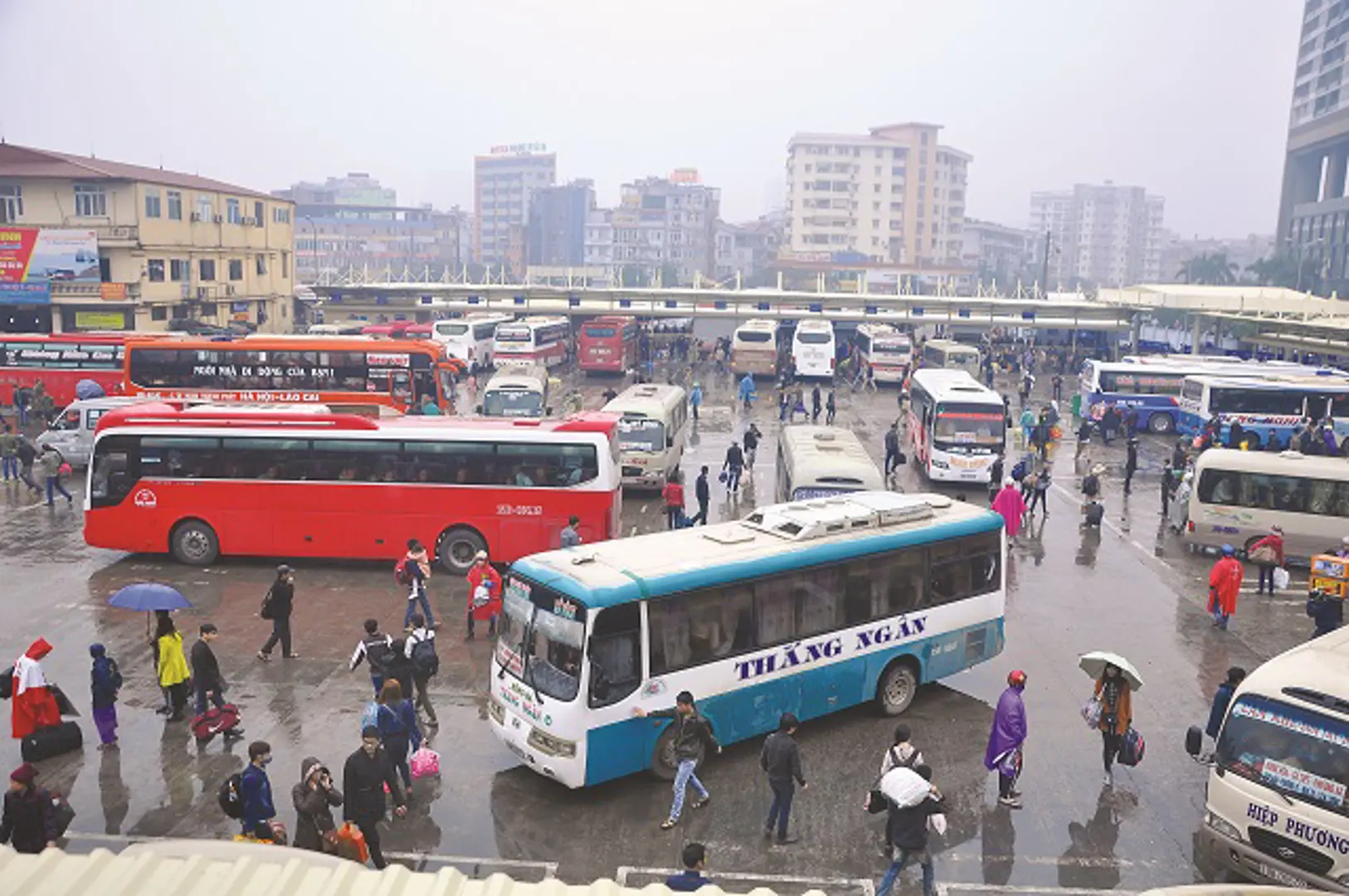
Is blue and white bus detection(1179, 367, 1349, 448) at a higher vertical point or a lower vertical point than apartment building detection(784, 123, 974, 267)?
lower

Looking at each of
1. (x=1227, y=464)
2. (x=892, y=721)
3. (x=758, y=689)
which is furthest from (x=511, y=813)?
(x=1227, y=464)

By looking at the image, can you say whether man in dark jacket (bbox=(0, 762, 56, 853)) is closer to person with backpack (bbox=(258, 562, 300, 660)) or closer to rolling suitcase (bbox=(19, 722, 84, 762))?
rolling suitcase (bbox=(19, 722, 84, 762))

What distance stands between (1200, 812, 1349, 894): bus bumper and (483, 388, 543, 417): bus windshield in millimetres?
24345

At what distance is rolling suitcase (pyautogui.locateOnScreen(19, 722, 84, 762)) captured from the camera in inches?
472

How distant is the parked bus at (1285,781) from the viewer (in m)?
9.27

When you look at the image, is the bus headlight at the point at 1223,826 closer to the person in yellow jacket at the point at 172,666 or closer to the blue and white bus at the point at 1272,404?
the person in yellow jacket at the point at 172,666

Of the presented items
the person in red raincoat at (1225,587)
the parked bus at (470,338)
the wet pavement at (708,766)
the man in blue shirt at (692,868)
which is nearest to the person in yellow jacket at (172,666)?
the wet pavement at (708,766)

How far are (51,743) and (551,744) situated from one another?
5792mm

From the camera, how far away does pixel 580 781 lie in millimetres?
10945

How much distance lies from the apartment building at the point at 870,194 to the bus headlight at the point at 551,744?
123 m

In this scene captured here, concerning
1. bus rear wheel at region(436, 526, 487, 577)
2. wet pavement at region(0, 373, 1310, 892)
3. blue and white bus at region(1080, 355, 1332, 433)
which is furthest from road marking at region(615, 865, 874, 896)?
blue and white bus at region(1080, 355, 1332, 433)

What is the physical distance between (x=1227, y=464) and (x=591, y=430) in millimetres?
12923

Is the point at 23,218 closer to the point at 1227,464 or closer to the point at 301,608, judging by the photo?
the point at 301,608

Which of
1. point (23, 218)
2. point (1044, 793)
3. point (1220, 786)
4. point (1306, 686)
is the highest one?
point (23, 218)
